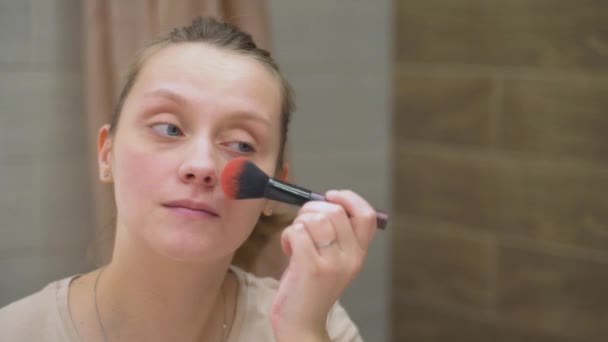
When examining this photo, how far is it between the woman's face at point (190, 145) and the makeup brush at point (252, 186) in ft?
0.11

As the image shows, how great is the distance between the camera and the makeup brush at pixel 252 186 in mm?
819

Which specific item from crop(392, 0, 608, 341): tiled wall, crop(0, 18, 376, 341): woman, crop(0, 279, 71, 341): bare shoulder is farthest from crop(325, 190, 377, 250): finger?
crop(392, 0, 608, 341): tiled wall

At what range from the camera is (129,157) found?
2.89 feet

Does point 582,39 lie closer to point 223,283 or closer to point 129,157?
point 223,283

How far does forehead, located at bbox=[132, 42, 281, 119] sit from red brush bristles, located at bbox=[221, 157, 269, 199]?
3.6 inches

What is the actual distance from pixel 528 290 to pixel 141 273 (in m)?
1.00

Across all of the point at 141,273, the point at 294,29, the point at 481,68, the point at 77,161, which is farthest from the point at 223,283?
the point at 481,68

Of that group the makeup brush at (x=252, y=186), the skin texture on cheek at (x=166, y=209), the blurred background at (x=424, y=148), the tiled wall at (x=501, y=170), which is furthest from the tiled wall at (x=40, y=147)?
the tiled wall at (x=501, y=170)

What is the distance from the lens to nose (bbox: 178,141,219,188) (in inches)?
33.0

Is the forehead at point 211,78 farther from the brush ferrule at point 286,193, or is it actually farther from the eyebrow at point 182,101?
the brush ferrule at point 286,193

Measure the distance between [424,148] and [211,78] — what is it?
1026mm

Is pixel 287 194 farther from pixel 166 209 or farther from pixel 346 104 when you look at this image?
pixel 346 104

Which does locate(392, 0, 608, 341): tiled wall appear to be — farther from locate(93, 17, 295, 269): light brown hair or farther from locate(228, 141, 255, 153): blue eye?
locate(228, 141, 255, 153): blue eye

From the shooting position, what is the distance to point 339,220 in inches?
32.8
